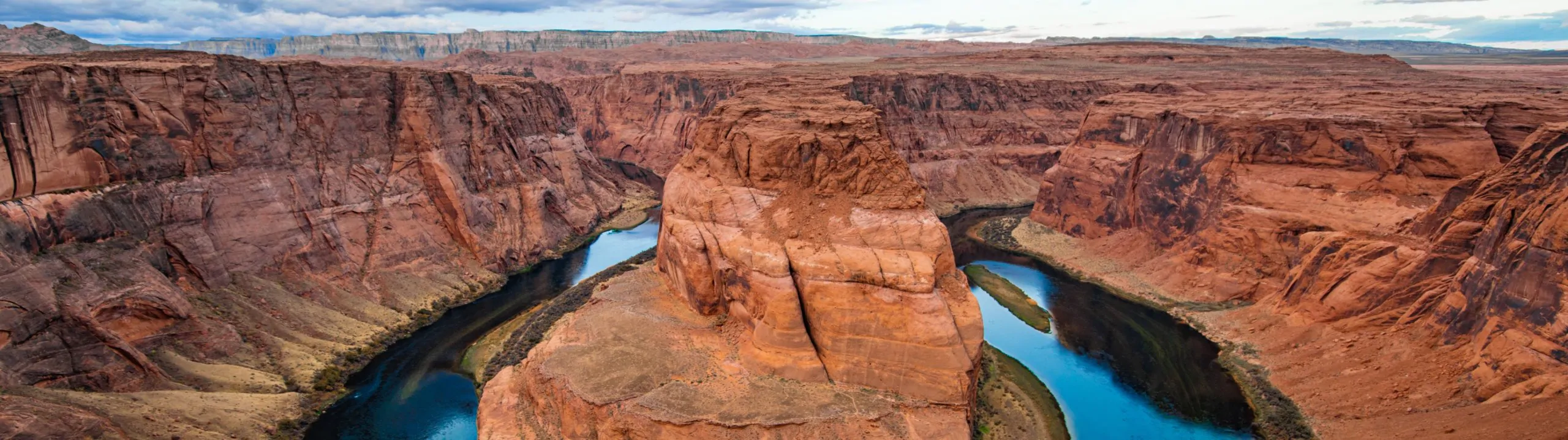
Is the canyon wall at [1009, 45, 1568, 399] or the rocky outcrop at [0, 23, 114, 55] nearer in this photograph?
the canyon wall at [1009, 45, 1568, 399]

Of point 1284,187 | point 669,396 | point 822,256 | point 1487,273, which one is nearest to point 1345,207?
point 1284,187

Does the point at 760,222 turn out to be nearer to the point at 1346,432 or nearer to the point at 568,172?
the point at 1346,432

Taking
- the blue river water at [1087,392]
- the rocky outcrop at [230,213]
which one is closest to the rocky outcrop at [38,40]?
the rocky outcrop at [230,213]

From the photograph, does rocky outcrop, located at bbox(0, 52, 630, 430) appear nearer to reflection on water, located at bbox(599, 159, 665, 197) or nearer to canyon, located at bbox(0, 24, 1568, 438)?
canyon, located at bbox(0, 24, 1568, 438)

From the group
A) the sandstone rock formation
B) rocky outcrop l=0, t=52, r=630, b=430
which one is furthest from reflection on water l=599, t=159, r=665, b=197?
rocky outcrop l=0, t=52, r=630, b=430

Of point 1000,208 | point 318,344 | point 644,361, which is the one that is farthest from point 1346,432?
point 1000,208

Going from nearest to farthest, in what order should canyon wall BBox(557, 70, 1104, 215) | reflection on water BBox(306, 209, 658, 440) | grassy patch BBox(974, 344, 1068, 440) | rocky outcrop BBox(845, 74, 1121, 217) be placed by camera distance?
grassy patch BBox(974, 344, 1068, 440) < reflection on water BBox(306, 209, 658, 440) < rocky outcrop BBox(845, 74, 1121, 217) < canyon wall BBox(557, 70, 1104, 215)

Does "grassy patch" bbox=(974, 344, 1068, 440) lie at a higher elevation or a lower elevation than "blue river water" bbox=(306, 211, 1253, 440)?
higher

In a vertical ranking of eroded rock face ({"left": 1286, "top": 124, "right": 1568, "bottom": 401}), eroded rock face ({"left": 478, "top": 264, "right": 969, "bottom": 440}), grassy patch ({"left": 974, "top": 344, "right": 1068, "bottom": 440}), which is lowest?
grassy patch ({"left": 974, "top": 344, "right": 1068, "bottom": 440})
